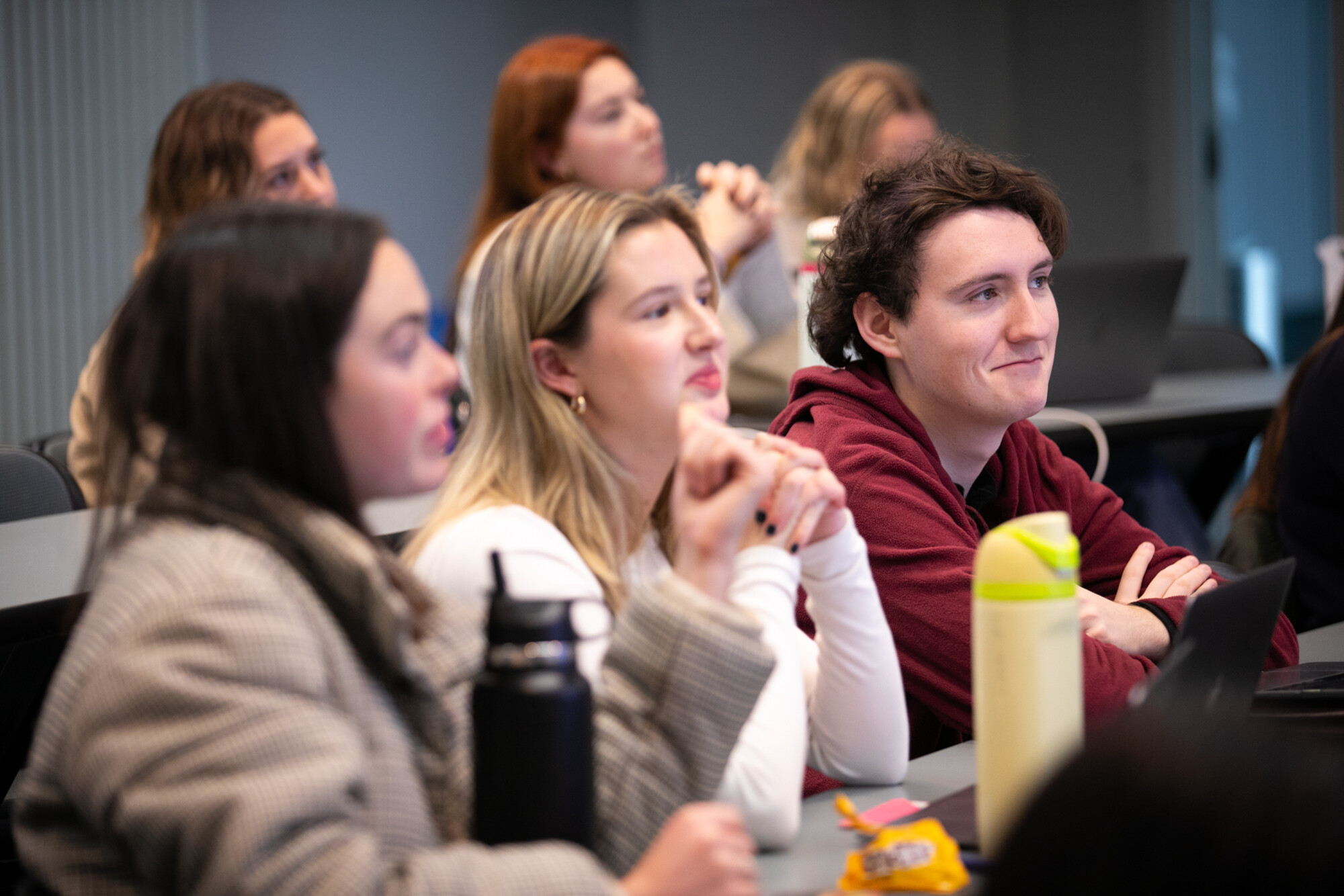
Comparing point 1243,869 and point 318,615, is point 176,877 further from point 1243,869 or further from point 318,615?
point 1243,869

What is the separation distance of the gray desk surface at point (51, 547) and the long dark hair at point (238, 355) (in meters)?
0.46

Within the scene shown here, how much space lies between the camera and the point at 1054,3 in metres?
6.12

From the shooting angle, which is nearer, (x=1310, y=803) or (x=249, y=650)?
(x=1310, y=803)

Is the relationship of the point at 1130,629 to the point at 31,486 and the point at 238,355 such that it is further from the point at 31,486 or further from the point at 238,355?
the point at 31,486

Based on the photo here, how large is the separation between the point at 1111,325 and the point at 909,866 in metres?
2.22

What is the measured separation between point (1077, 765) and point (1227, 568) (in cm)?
146

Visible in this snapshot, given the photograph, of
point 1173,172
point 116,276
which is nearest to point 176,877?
point 116,276

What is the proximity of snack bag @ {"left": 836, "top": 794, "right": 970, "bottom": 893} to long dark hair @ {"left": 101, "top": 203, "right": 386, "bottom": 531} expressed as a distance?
417 millimetres

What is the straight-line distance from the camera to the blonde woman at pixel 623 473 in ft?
3.65

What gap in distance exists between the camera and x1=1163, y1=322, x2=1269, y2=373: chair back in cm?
389

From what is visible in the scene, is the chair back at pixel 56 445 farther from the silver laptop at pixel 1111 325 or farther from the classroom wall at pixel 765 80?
the classroom wall at pixel 765 80

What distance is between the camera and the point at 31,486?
2.12 meters

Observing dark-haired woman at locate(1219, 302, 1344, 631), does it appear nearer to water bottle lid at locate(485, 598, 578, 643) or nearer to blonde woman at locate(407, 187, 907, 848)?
blonde woman at locate(407, 187, 907, 848)

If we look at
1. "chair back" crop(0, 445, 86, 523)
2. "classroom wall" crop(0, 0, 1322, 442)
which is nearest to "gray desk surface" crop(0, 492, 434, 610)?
"chair back" crop(0, 445, 86, 523)
